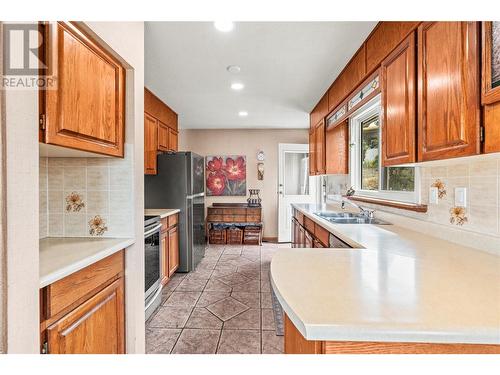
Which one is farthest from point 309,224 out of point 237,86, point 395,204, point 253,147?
point 253,147

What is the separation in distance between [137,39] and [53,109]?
0.87 metres

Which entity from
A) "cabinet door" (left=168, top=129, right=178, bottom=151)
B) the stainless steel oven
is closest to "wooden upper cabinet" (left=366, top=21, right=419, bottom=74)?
the stainless steel oven

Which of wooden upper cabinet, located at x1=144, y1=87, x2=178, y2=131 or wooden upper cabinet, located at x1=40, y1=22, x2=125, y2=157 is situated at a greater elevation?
wooden upper cabinet, located at x1=144, y1=87, x2=178, y2=131

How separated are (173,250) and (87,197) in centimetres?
179

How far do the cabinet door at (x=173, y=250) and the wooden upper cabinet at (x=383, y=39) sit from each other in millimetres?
2704

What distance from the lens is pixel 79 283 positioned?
1141 mm

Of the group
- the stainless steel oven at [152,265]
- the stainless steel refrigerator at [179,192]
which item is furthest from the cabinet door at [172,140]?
the stainless steel oven at [152,265]

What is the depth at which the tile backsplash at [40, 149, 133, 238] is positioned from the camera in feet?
5.25

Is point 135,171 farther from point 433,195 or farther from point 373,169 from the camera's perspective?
point 373,169

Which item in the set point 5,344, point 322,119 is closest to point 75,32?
point 5,344

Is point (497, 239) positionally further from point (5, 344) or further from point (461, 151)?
point (5, 344)

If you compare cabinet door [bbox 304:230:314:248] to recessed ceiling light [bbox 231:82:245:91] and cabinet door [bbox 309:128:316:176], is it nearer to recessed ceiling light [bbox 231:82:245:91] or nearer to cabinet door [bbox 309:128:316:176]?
cabinet door [bbox 309:128:316:176]

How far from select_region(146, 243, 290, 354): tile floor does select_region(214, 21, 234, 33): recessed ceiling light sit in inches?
91.5

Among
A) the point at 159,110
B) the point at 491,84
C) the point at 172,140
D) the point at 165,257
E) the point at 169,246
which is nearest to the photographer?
the point at 491,84
